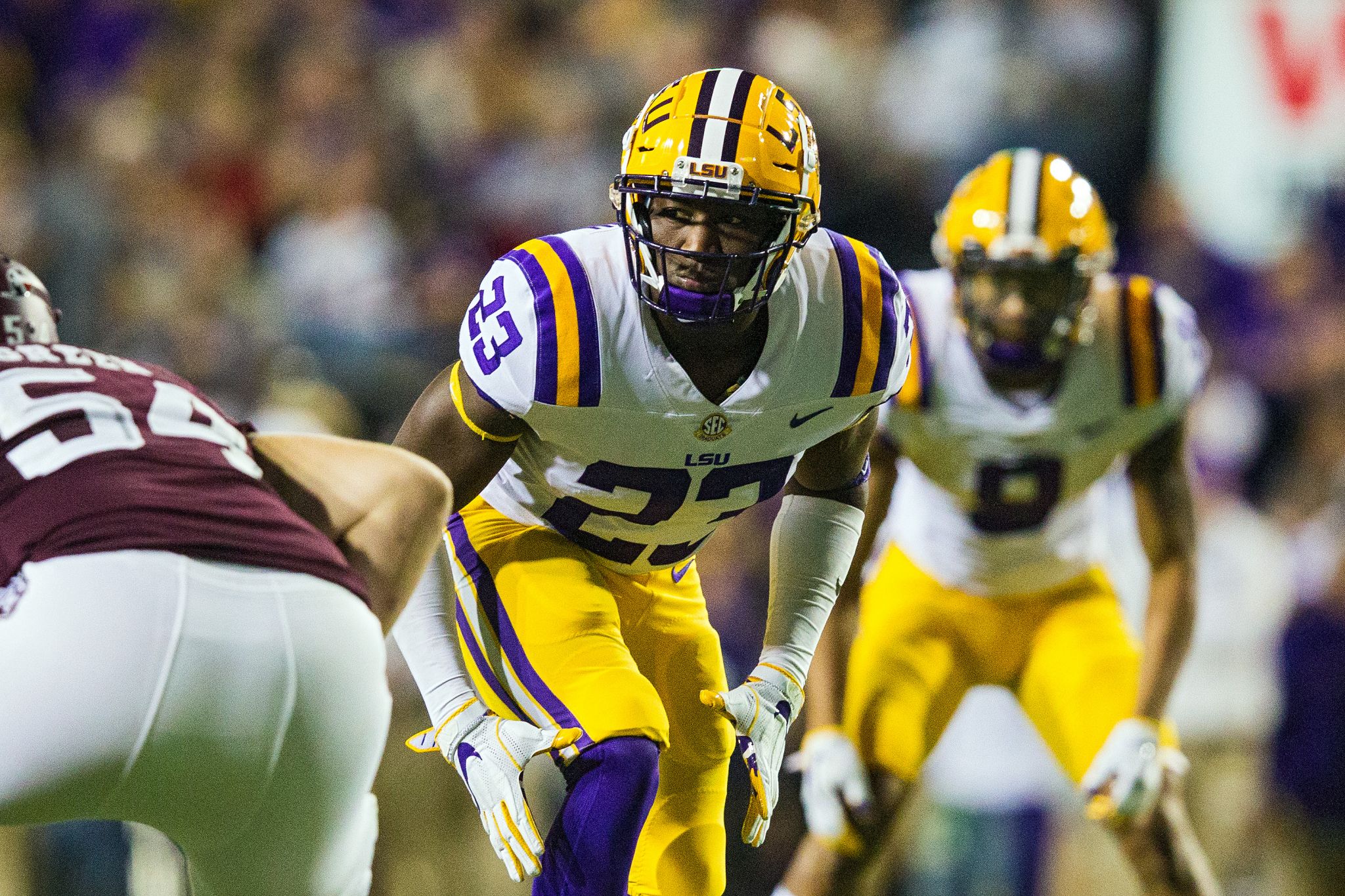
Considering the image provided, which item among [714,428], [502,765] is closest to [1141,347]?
[714,428]

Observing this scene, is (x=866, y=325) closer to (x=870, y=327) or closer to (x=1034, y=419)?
(x=870, y=327)

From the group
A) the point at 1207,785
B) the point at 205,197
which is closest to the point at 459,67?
the point at 205,197

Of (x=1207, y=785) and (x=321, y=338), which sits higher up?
(x=321, y=338)

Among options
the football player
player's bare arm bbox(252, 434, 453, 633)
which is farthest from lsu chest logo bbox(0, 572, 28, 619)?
player's bare arm bbox(252, 434, 453, 633)

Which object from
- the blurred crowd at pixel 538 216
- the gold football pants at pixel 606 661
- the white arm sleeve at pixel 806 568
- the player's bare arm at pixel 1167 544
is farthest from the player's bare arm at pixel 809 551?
the blurred crowd at pixel 538 216

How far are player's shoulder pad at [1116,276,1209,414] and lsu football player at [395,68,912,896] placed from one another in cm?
107

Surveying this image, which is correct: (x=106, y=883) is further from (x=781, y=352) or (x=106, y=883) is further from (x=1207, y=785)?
(x=1207, y=785)

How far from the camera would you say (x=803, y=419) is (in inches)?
120

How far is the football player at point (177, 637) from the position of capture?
2230 mm

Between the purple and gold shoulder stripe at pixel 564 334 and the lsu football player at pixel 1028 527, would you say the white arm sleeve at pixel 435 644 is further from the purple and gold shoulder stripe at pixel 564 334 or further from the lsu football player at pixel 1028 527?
the lsu football player at pixel 1028 527

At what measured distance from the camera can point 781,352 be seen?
3.00 metres

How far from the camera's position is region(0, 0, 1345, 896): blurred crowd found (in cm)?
582

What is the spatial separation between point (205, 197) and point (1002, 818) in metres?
3.92

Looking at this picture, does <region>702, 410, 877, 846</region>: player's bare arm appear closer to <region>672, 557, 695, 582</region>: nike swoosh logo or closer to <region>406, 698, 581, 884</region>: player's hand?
<region>672, 557, 695, 582</region>: nike swoosh logo
